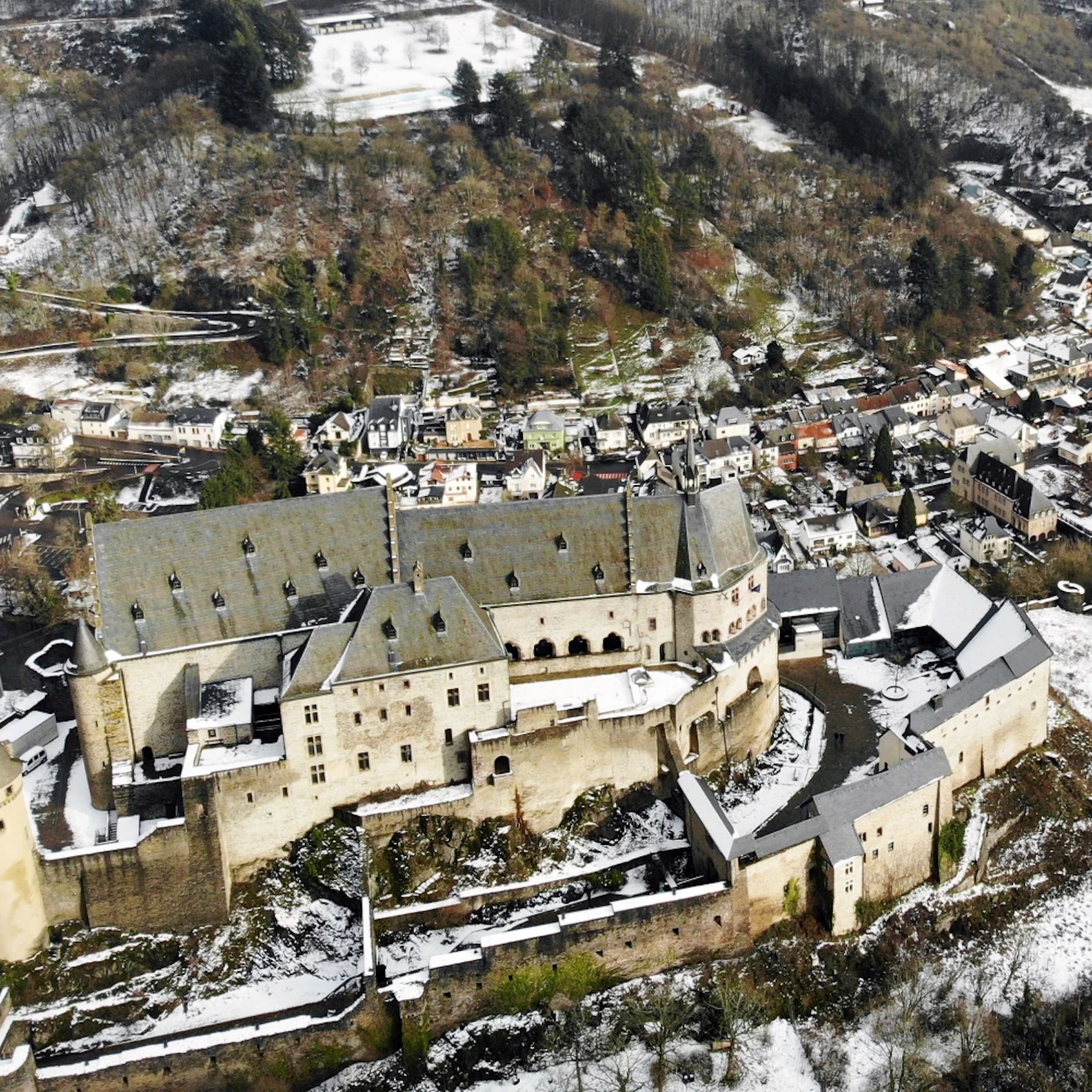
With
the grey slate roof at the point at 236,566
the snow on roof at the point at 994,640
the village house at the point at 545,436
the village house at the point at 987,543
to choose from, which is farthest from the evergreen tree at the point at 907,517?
the grey slate roof at the point at 236,566

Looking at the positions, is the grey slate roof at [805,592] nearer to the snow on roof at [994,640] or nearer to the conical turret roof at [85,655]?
the snow on roof at [994,640]

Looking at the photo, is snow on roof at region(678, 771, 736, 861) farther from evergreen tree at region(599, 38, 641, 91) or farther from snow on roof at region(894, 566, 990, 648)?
evergreen tree at region(599, 38, 641, 91)

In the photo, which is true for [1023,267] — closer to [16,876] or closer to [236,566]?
[236,566]

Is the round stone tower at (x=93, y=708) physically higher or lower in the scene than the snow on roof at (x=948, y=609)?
higher

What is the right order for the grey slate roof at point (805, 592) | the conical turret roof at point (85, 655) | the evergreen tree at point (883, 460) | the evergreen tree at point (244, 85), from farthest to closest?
the evergreen tree at point (244, 85) → the evergreen tree at point (883, 460) → the grey slate roof at point (805, 592) → the conical turret roof at point (85, 655)

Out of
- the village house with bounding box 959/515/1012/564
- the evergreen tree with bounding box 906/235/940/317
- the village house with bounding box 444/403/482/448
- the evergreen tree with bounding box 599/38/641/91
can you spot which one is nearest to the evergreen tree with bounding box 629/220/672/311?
the evergreen tree with bounding box 906/235/940/317

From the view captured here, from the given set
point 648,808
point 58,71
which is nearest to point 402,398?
point 648,808
